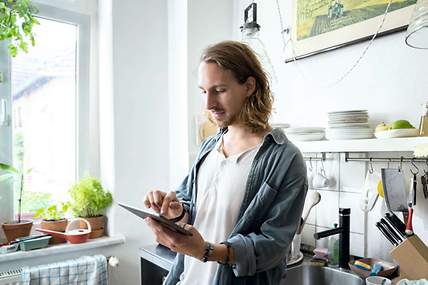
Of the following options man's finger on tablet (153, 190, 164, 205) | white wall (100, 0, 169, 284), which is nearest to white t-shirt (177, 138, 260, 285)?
man's finger on tablet (153, 190, 164, 205)

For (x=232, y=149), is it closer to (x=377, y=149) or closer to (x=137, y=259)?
(x=377, y=149)

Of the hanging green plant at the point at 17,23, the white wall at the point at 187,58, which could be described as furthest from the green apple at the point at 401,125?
the hanging green plant at the point at 17,23

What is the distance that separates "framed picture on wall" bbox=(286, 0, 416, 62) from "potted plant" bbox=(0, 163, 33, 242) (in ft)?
5.24

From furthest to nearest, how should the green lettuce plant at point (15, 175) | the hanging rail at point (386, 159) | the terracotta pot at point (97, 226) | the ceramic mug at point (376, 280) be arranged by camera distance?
the terracotta pot at point (97, 226), the green lettuce plant at point (15, 175), the hanging rail at point (386, 159), the ceramic mug at point (376, 280)

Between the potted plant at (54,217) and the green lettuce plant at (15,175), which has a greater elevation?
the green lettuce plant at (15,175)

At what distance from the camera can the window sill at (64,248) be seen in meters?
1.71

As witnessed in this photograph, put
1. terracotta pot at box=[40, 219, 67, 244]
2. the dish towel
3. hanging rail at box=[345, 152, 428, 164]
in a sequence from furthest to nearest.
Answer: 1. terracotta pot at box=[40, 219, 67, 244]
2. the dish towel
3. hanging rail at box=[345, 152, 428, 164]

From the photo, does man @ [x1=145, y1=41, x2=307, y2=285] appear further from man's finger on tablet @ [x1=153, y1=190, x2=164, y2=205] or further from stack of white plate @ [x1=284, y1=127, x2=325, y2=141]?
stack of white plate @ [x1=284, y1=127, x2=325, y2=141]

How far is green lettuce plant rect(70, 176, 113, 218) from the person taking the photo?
6.68 feet

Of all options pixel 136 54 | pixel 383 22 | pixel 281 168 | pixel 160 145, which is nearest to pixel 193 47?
pixel 136 54

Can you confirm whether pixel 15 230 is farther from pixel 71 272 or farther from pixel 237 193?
pixel 237 193

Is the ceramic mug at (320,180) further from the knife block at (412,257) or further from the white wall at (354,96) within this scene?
the knife block at (412,257)

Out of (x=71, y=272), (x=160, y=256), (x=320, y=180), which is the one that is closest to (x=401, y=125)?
(x=320, y=180)

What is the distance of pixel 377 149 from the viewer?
1.26 m
